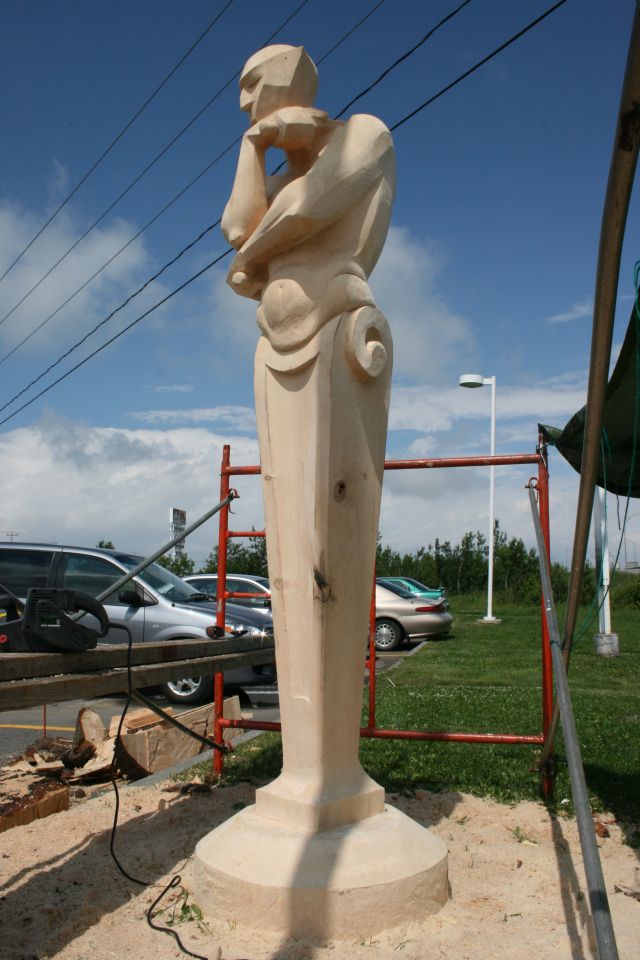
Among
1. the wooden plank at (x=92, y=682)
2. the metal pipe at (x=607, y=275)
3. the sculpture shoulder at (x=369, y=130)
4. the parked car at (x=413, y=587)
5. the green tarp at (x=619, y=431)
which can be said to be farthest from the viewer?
the parked car at (x=413, y=587)

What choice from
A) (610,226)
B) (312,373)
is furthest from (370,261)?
(610,226)

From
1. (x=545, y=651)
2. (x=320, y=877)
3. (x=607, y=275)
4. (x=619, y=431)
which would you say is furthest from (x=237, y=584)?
(x=607, y=275)

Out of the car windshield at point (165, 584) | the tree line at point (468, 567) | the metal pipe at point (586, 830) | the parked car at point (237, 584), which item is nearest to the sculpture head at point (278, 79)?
the metal pipe at point (586, 830)

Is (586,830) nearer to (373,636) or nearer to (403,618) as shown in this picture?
(373,636)

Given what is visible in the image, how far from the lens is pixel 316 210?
2.81 meters

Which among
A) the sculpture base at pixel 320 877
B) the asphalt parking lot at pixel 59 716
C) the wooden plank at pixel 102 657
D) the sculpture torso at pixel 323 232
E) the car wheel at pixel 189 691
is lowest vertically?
the asphalt parking lot at pixel 59 716

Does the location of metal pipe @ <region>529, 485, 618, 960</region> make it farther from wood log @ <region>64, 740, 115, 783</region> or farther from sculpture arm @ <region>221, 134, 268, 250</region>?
wood log @ <region>64, 740, 115, 783</region>

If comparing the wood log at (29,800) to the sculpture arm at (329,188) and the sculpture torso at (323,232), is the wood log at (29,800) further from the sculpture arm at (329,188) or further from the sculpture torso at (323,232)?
the sculpture arm at (329,188)

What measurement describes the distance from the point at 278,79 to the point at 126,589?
235 inches

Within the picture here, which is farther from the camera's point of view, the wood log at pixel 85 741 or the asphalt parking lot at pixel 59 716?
the asphalt parking lot at pixel 59 716

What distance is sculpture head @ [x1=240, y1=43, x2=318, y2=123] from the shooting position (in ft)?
9.89

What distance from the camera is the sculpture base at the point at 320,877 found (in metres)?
2.43

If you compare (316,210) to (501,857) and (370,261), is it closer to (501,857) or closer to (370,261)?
(370,261)

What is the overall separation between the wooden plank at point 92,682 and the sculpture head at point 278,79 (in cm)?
218
